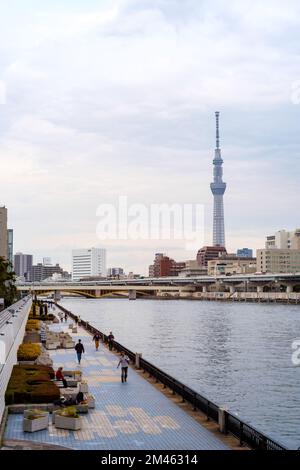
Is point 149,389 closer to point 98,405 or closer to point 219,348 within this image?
point 98,405

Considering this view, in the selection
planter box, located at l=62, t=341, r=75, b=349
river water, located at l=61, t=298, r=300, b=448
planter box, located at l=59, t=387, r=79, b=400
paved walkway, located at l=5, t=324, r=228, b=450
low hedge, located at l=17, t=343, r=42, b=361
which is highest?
low hedge, located at l=17, t=343, r=42, b=361

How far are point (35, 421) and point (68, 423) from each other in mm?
1191

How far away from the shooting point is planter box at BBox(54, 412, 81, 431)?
2216 centimetres

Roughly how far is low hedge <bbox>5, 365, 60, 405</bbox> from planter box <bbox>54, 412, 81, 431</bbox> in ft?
11.2

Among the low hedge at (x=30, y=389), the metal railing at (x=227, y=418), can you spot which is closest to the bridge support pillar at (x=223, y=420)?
the metal railing at (x=227, y=418)

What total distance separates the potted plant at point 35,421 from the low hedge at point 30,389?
10.3ft

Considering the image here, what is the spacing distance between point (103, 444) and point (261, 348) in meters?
44.8

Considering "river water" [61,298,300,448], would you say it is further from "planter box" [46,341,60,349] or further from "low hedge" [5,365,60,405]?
"low hedge" [5,365,60,405]

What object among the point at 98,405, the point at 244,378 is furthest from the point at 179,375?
the point at 98,405

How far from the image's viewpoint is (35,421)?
71.3 ft

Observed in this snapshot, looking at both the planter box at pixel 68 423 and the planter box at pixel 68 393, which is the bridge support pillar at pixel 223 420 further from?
the planter box at pixel 68 393

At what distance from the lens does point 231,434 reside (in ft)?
72.9

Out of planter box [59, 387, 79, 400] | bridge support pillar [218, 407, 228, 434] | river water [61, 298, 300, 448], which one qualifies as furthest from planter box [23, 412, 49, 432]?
river water [61, 298, 300, 448]
